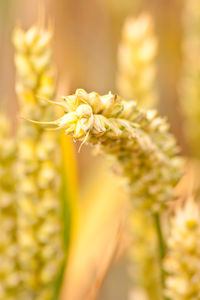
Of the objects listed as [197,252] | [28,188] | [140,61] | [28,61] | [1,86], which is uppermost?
[1,86]

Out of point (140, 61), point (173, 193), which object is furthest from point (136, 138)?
point (140, 61)

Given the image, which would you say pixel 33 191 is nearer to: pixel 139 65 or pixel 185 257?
pixel 185 257

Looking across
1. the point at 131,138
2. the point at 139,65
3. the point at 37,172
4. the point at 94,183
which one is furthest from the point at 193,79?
the point at 131,138

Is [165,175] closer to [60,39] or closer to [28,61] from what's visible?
[28,61]

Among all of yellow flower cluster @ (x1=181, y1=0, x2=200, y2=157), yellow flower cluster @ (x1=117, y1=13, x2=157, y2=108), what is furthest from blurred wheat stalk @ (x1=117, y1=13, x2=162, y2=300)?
yellow flower cluster @ (x1=181, y1=0, x2=200, y2=157)

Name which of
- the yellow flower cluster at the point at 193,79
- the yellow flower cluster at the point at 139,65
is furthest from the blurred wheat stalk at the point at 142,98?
the yellow flower cluster at the point at 193,79

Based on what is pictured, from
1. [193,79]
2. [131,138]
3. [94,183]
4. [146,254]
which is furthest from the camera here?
[94,183]
